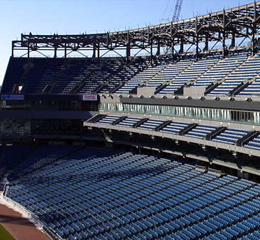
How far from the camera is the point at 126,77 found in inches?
2916

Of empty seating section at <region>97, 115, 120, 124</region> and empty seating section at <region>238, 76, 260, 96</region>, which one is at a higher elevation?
empty seating section at <region>238, 76, 260, 96</region>

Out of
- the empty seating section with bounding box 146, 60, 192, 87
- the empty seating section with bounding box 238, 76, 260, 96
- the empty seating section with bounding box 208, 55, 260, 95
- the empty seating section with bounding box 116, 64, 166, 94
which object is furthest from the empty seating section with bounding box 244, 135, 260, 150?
the empty seating section with bounding box 116, 64, 166, 94

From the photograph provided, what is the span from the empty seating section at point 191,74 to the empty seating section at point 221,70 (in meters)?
1.36

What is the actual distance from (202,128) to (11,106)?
115 feet

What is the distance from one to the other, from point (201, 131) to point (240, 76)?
33.2ft

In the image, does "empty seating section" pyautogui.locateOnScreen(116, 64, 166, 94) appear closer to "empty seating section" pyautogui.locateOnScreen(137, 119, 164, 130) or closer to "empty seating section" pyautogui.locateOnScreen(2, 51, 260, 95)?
"empty seating section" pyautogui.locateOnScreen(2, 51, 260, 95)

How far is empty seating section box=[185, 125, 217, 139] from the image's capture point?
4597 cm

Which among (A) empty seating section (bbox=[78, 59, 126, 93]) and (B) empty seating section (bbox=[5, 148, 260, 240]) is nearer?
(B) empty seating section (bbox=[5, 148, 260, 240])

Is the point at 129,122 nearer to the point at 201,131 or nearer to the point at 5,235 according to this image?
the point at 201,131

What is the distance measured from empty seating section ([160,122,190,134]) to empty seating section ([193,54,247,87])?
263 inches

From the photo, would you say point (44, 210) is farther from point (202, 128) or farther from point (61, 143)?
point (61, 143)

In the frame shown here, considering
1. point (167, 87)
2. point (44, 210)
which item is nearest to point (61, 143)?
point (167, 87)

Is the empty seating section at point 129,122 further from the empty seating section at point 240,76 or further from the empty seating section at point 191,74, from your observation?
the empty seating section at point 240,76

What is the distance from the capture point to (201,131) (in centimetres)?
4709
